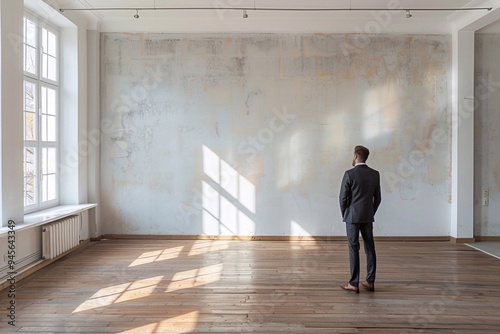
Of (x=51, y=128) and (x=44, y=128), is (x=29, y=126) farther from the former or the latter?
(x=51, y=128)

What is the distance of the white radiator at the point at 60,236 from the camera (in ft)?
17.4

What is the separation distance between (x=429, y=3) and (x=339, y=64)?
168cm

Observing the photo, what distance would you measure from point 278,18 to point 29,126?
436cm

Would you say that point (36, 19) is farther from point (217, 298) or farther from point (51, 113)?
point (217, 298)

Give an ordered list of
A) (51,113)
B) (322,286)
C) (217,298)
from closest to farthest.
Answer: (217,298)
(322,286)
(51,113)

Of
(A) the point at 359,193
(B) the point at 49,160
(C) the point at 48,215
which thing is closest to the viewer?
(A) the point at 359,193

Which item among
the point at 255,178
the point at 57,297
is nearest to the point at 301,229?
the point at 255,178

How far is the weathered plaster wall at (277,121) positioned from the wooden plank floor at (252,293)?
3.17 ft

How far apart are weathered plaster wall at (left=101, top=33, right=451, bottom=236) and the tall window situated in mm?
921

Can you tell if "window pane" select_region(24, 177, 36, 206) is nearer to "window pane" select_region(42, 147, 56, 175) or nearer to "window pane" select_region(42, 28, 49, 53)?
"window pane" select_region(42, 147, 56, 175)

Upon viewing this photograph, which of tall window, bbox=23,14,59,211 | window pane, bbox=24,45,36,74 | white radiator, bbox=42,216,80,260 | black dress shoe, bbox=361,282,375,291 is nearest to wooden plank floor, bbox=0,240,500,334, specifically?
black dress shoe, bbox=361,282,375,291

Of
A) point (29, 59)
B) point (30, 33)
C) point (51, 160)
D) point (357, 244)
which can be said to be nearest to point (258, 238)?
point (357, 244)

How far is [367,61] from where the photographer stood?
696 cm

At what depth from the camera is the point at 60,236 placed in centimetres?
561
